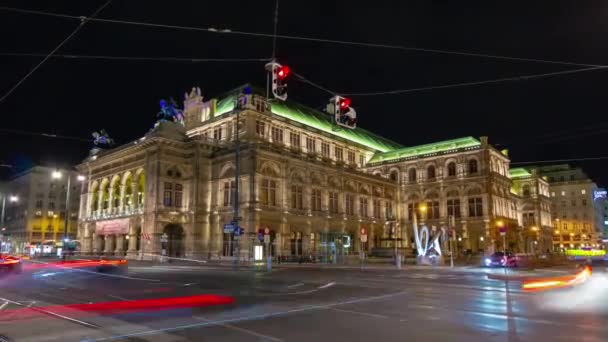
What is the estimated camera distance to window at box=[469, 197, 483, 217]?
74.3 meters

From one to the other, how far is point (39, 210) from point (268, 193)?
75873 millimetres

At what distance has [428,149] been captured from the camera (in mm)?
83500

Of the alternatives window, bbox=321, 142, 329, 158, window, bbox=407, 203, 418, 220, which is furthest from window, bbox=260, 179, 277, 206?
window, bbox=407, 203, 418, 220

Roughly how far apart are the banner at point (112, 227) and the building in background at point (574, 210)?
Answer: 333 feet

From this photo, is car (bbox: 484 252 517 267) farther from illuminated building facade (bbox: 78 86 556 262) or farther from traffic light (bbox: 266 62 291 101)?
traffic light (bbox: 266 62 291 101)

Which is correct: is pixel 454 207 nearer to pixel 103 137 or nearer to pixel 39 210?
pixel 103 137

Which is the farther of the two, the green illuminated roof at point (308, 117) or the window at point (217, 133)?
the green illuminated roof at point (308, 117)

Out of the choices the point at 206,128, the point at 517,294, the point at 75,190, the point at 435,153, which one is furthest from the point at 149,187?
the point at 75,190

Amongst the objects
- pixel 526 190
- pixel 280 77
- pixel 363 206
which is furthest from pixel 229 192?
pixel 526 190

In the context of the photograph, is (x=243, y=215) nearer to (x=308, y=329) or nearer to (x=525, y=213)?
(x=308, y=329)

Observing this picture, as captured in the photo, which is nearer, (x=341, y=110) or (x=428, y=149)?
(x=341, y=110)

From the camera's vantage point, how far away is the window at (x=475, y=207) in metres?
74.3

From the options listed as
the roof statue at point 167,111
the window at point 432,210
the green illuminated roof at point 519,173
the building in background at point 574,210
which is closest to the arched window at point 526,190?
the green illuminated roof at point 519,173

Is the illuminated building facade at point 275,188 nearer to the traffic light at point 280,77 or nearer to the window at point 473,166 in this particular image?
the window at point 473,166
